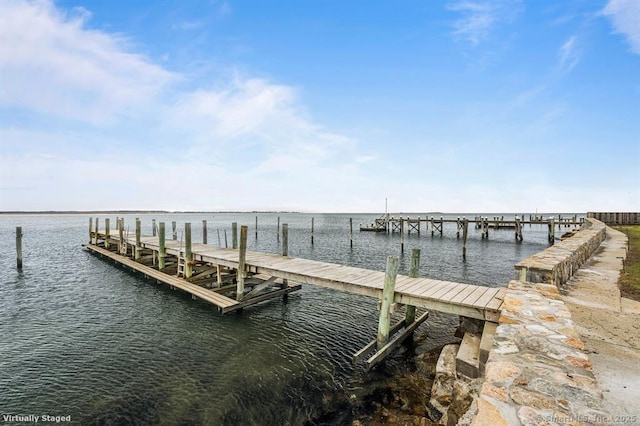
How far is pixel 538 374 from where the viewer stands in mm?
2916

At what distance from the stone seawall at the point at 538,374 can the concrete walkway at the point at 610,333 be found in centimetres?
62

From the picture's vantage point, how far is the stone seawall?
236 centimetres

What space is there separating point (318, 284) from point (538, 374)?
22.5 ft

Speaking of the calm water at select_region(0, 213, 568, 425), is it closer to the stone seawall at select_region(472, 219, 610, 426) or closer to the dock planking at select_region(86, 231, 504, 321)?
the dock planking at select_region(86, 231, 504, 321)

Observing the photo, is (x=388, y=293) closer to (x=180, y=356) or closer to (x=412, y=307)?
(x=412, y=307)

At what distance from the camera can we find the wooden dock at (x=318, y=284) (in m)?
7.07

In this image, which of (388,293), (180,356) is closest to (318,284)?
(388,293)

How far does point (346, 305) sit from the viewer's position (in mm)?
12531

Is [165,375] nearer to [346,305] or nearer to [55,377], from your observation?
[55,377]

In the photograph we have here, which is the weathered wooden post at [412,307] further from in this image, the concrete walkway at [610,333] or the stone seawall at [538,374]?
the stone seawall at [538,374]

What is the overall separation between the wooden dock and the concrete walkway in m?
1.43

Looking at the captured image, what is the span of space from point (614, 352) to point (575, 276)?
537 centimetres

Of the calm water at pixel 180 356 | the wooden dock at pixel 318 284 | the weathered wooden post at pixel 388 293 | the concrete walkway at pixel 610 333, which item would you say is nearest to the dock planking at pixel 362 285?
the wooden dock at pixel 318 284

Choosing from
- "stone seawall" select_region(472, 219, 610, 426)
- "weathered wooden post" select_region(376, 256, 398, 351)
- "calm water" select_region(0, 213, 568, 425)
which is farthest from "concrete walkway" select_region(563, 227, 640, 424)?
"calm water" select_region(0, 213, 568, 425)
